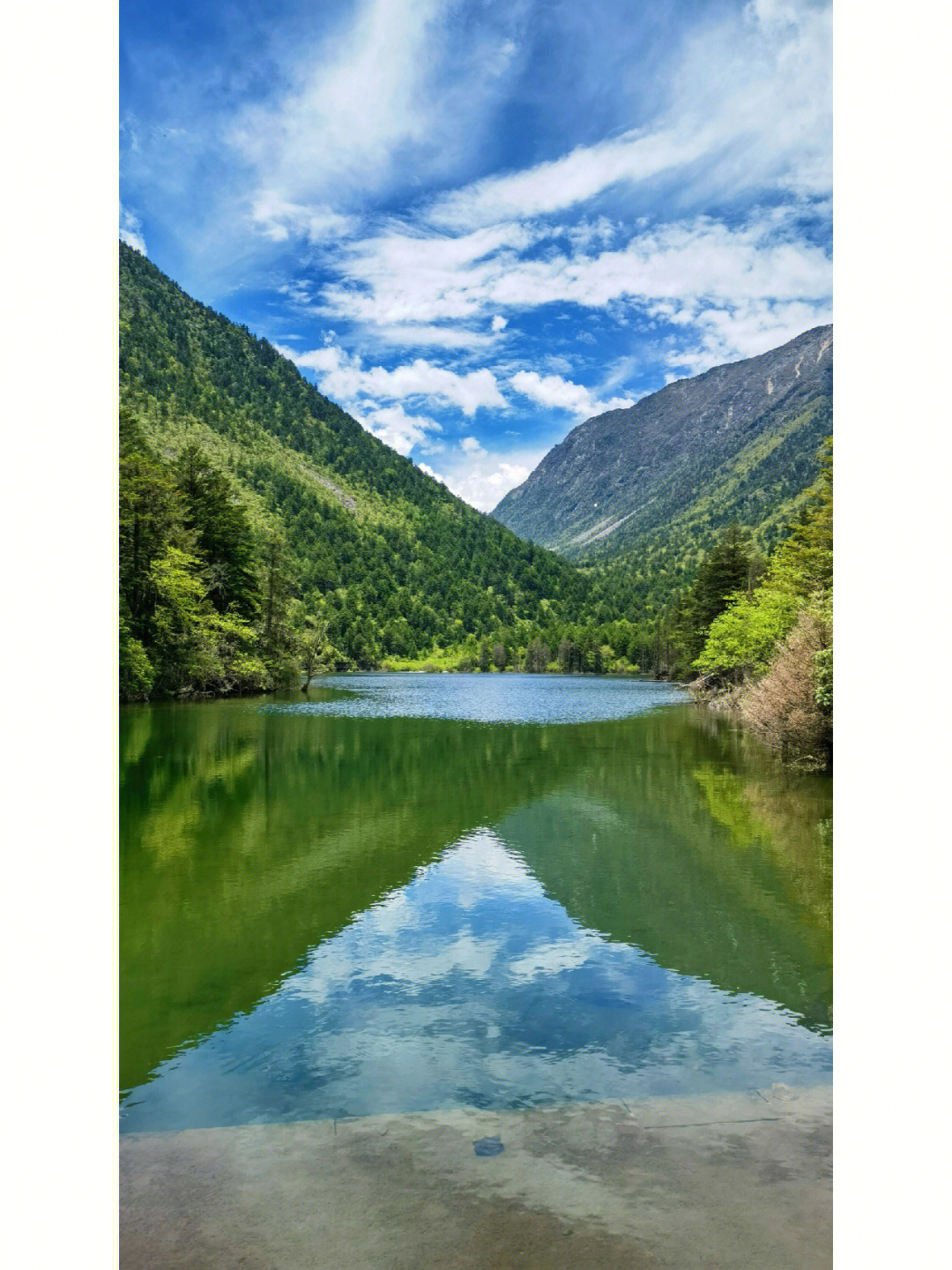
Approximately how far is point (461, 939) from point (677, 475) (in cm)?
8706

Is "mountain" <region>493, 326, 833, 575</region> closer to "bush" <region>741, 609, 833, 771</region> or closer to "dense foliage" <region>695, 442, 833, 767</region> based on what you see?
"dense foliage" <region>695, 442, 833, 767</region>

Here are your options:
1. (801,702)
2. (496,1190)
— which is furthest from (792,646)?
(496,1190)

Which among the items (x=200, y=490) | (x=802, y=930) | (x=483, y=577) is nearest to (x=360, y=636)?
(x=483, y=577)

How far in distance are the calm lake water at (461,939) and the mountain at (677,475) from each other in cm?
4474

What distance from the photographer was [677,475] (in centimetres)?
8700

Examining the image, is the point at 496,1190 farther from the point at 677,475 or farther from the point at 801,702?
the point at 677,475

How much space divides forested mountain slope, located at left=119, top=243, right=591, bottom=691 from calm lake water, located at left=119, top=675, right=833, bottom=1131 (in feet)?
10.0

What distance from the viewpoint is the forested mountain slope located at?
19.6m

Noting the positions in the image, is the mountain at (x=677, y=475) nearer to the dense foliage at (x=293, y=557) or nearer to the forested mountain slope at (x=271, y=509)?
the forested mountain slope at (x=271, y=509)

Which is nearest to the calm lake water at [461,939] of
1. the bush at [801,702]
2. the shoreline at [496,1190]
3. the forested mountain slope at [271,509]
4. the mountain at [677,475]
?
the shoreline at [496,1190]

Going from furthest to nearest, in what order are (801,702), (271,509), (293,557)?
(293,557)
(271,509)
(801,702)

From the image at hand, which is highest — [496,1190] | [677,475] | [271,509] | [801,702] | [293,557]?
[677,475]

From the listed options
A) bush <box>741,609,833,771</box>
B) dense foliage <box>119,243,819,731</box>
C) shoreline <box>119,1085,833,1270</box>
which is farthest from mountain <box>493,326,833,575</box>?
shoreline <box>119,1085,833,1270</box>
